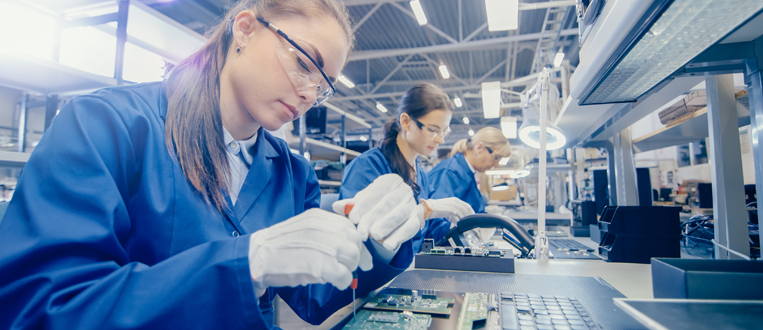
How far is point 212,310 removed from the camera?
1.50ft

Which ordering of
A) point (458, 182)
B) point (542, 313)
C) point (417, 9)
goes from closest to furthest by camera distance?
point (542, 313) → point (458, 182) → point (417, 9)

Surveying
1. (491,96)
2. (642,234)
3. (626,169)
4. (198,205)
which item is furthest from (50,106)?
(626,169)

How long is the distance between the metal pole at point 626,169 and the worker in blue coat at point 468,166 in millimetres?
907

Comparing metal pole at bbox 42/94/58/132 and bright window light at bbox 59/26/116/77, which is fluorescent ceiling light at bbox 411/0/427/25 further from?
bright window light at bbox 59/26/116/77

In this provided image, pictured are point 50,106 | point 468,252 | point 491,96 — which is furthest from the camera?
point 491,96

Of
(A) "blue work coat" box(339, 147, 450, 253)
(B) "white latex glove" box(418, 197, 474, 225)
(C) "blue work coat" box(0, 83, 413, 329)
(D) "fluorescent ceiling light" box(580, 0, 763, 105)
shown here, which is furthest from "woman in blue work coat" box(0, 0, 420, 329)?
(B) "white latex glove" box(418, 197, 474, 225)

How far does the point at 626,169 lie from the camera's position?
85.6 inches

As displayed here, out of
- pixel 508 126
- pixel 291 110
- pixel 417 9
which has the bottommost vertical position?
pixel 291 110

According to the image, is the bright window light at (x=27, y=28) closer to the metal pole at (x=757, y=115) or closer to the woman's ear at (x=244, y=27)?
the woman's ear at (x=244, y=27)

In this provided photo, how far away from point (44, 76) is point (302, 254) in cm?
215

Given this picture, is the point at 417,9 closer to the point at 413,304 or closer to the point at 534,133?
the point at 534,133

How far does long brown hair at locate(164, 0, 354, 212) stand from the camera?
0.67 meters

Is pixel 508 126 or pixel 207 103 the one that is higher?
pixel 508 126

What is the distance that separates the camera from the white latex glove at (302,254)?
491 millimetres
